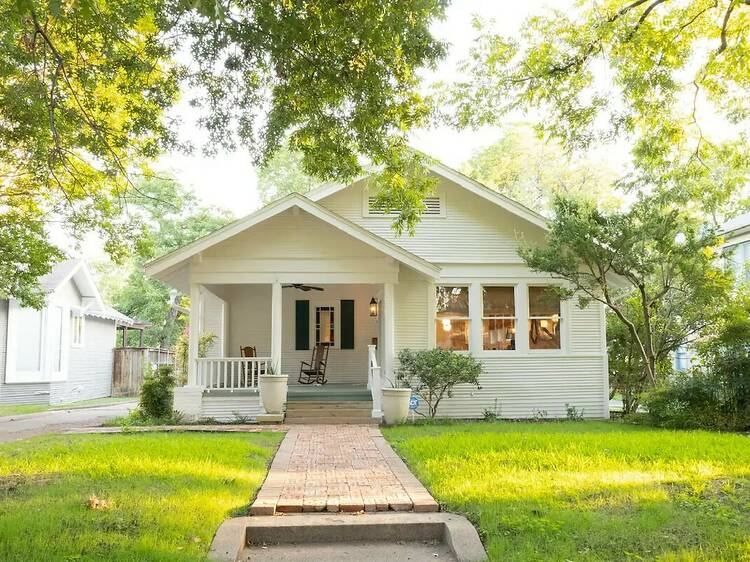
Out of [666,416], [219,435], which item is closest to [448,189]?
[666,416]

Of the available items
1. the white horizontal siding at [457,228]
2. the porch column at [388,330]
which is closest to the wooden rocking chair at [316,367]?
the porch column at [388,330]

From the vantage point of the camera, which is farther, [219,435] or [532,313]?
[532,313]

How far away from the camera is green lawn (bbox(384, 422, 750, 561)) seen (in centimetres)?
466

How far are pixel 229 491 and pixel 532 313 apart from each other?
1045 cm

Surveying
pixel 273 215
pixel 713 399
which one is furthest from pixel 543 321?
pixel 273 215

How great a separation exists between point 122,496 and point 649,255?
10552mm

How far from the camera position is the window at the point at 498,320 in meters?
15.2

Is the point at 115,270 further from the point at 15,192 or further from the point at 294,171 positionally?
the point at 15,192

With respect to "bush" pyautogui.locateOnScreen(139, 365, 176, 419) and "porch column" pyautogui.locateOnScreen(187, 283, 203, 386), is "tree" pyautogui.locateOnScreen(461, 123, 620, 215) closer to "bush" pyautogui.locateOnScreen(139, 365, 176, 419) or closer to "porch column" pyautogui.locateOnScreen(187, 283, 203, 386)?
"porch column" pyautogui.locateOnScreen(187, 283, 203, 386)

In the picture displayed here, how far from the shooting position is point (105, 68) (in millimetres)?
8023

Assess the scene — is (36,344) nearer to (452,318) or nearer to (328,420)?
(328,420)

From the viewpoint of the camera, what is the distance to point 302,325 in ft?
56.9

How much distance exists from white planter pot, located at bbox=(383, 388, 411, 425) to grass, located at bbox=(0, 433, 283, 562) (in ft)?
11.9

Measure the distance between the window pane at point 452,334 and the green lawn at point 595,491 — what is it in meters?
4.90
